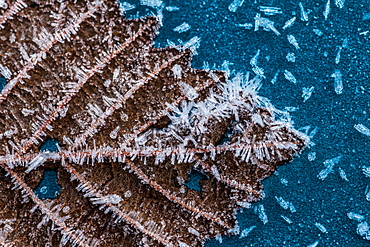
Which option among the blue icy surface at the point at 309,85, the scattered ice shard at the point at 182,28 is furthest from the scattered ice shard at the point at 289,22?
the scattered ice shard at the point at 182,28

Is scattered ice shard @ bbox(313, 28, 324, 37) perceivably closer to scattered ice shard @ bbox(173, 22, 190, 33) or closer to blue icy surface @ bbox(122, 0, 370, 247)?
blue icy surface @ bbox(122, 0, 370, 247)

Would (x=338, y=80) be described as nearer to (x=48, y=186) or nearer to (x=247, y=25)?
(x=247, y=25)

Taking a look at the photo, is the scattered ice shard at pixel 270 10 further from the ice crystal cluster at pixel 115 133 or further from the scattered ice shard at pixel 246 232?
the scattered ice shard at pixel 246 232

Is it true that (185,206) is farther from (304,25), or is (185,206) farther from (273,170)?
(304,25)

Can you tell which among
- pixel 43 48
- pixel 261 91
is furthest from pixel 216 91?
pixel 43 48

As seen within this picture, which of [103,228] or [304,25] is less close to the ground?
[304,25]
